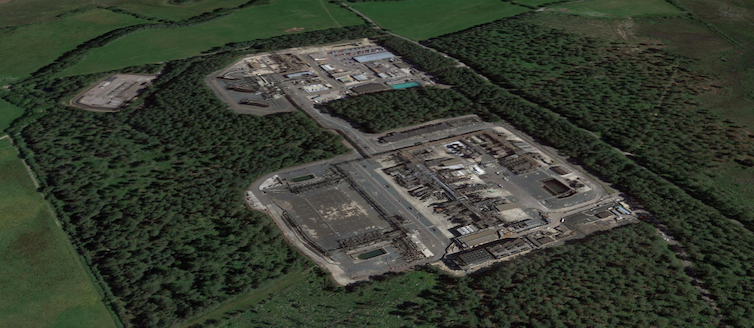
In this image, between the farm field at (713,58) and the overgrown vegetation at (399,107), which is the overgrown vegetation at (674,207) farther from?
the farm field at (713,58)

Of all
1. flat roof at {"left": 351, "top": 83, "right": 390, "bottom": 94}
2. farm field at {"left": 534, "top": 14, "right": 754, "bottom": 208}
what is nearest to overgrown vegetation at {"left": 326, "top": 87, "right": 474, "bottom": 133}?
flat roof at {"left": 351, "top": 83, "right": 390, "bottom": 94}

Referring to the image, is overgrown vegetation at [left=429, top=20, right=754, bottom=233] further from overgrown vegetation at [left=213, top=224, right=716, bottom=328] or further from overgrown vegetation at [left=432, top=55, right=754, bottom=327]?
overgrown vegetation at [left=213, top=224, right=716, bottom=328]

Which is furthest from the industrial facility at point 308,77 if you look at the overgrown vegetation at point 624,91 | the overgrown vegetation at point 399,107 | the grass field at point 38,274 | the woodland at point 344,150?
the grass field at point 38,274

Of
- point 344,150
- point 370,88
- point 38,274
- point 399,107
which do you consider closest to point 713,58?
point 399,107

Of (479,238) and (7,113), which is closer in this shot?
(479,238)

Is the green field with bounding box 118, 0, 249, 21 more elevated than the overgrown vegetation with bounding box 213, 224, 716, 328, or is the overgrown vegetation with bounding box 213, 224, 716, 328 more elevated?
the green field with bounding box 118, 0, 249, 21

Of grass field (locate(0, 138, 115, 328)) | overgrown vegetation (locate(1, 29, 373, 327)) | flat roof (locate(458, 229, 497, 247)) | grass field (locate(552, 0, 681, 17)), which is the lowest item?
grass field (locate(0, 138, 115, 328))

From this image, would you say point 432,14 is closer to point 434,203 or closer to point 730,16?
point 730,16
